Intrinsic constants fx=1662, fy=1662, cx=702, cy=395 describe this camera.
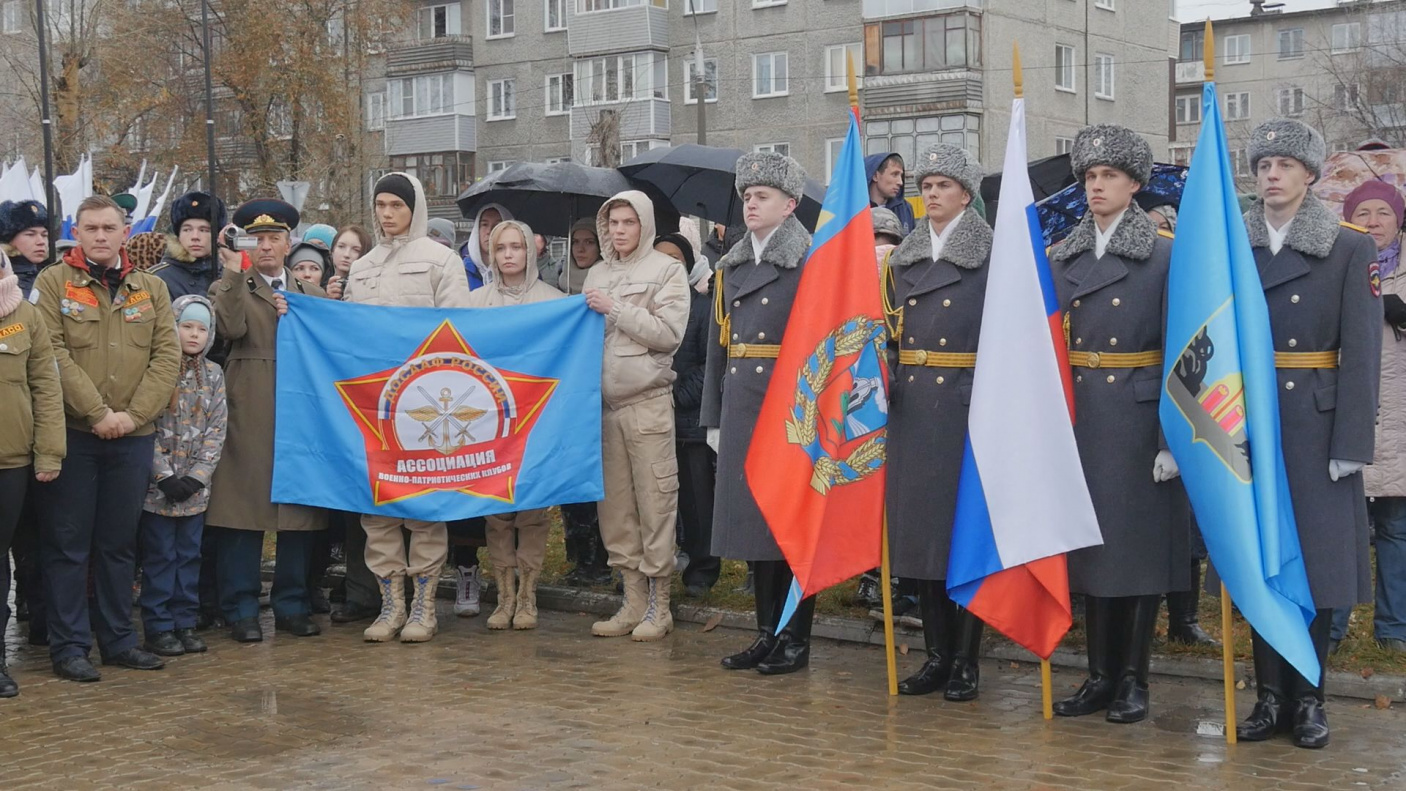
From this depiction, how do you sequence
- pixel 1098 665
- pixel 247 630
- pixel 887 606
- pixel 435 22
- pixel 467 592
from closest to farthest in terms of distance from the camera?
1. pixel 1098 665
2. pixel 887 606
3. pixel 247 630
4. pixel 467 592
5. pixel 435 22

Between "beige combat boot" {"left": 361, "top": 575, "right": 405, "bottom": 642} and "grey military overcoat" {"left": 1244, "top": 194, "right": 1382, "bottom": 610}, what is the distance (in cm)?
477

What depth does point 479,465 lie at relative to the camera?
9117mm

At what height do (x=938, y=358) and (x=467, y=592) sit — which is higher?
(x=938, y=358)

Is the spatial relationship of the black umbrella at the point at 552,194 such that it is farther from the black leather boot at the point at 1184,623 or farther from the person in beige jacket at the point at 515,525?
the black leather boot at the point at 1184,623

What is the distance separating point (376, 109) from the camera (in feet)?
181

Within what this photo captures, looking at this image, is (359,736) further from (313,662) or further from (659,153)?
(659,153)

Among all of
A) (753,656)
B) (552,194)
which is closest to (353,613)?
(753,656)

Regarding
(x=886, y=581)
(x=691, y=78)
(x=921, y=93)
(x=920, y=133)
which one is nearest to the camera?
(x=886, y=581)

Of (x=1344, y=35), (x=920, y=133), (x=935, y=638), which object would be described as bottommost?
(x=935, y=638)

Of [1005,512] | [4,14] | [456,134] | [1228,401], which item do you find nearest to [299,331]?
[1005,512]

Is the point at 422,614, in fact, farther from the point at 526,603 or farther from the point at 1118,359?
the point at 1118,359

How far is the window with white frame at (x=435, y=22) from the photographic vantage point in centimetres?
5435

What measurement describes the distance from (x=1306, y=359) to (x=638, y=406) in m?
3.72

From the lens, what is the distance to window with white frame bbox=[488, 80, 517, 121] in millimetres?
52719
